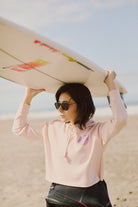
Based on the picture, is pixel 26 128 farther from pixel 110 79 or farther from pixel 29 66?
pixel 110 79

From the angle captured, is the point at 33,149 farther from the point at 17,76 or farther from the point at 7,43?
the point at 7,43

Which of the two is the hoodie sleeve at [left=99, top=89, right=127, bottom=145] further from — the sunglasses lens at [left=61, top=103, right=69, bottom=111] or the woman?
the sunglasses lens at [left=61, top=103, right=69, bottom=111]

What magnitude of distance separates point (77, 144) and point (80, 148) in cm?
4

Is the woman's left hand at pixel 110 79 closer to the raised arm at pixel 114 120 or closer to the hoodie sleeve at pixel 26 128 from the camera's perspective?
the raised arm at pixel 114 120

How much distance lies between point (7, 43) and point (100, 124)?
102 cm

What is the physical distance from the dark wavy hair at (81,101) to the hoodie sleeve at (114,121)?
22 centimetres

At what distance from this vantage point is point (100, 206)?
202cm

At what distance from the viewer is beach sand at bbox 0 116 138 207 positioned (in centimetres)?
460

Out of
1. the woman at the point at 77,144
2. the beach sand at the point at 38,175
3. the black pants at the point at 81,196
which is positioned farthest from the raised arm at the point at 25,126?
the beach sand at the point at 38,175

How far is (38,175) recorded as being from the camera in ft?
19.6

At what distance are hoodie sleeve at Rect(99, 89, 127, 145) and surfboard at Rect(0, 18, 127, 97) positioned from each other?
0.85 feet

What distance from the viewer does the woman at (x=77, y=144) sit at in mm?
2064

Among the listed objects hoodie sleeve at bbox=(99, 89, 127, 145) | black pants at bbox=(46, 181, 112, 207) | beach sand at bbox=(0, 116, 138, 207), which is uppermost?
hoodie sleeve at bbox=(99, 89, 127, 145)

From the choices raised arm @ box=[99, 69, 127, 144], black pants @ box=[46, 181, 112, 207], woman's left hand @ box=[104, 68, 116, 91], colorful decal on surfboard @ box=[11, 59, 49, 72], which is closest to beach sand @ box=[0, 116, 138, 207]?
black pants @ box=[46, 181, 112, 207]
